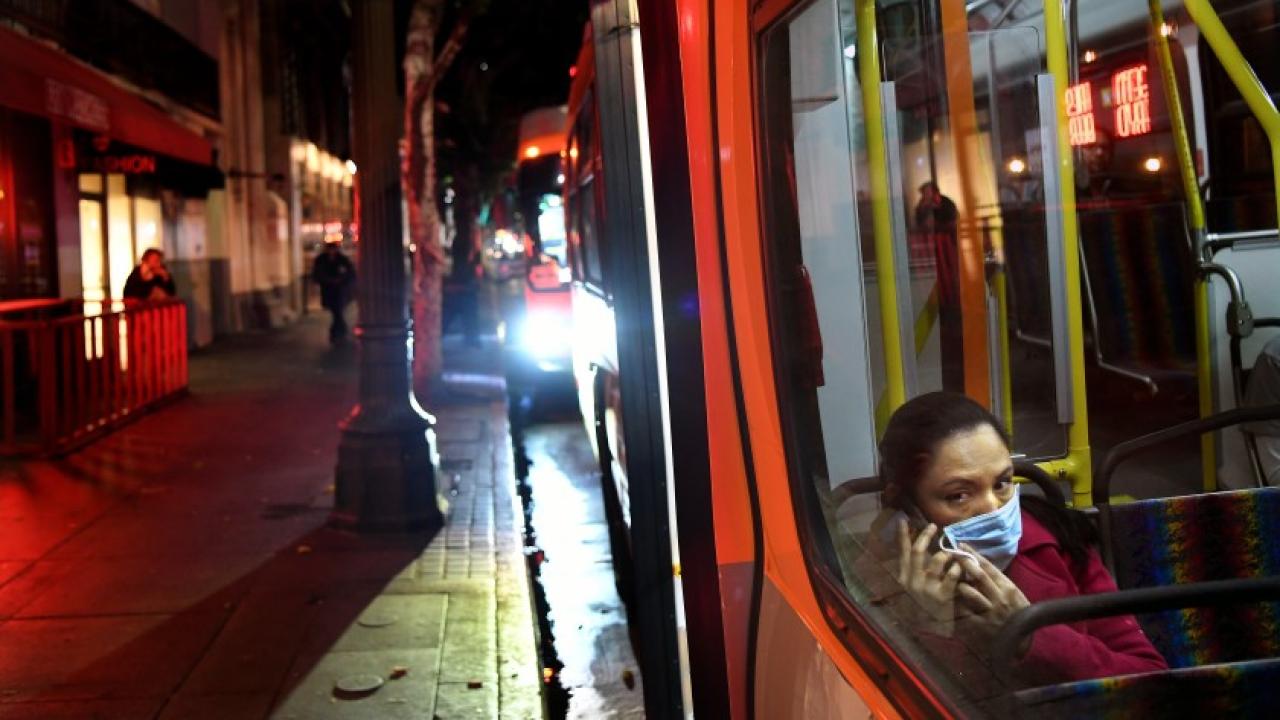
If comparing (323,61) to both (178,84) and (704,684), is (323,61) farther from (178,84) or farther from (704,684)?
(704,684)

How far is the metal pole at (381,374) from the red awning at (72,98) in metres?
Answer: 3.94

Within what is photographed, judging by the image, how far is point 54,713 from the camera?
503 centimetres

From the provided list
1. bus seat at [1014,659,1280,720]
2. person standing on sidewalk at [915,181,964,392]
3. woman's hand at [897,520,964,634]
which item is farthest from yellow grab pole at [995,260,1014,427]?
bus seat at [1014,659,1280,720]

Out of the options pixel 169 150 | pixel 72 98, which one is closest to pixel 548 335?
pixel 169 150

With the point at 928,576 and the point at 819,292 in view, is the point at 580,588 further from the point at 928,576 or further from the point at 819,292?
the point at 928,576

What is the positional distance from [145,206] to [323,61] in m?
19.3

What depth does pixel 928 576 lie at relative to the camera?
2330 millimetres

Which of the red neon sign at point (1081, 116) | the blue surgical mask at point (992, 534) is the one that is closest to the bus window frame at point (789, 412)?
the blue surgical mask at point (992, 534)

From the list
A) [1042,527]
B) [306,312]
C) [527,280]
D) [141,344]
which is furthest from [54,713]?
[306,312]

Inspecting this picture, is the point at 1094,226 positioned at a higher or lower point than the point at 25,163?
lower

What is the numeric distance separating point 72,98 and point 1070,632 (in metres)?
11.7

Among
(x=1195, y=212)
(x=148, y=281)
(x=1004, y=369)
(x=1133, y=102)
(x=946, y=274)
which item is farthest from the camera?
(x=148, y=281)

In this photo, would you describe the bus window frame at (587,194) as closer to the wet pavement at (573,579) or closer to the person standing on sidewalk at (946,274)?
the wet pavement at (573,579)

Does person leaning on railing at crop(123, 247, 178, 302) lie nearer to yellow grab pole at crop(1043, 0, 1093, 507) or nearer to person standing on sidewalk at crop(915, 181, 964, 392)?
person standing on sidewalk at crop(915, 181, 964, 392)
